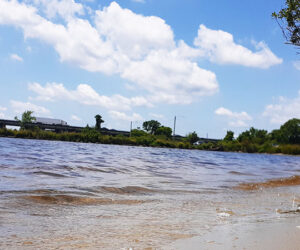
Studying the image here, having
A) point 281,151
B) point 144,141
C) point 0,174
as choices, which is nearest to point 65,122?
point 144,141

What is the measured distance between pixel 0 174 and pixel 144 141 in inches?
2728

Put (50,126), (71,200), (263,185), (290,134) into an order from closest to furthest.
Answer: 1. (71,200)
2. (263,185)
3. (50,126)
4. (290,134)

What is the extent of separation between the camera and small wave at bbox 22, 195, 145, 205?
204 inches

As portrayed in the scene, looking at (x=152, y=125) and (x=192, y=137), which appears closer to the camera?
(x=192, y=137)

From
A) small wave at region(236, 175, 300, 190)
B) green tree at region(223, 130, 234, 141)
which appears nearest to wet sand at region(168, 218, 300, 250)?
small wave at region(236, 175, 300, 190)

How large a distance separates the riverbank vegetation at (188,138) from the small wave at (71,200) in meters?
57.2

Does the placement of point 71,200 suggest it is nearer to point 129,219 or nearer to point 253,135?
point 129,219

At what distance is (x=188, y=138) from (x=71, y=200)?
264 ft

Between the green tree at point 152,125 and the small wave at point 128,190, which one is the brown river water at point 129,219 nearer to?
the small wave at point 128,190

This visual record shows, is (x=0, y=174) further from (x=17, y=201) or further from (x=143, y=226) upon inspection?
(x=143, y=226)

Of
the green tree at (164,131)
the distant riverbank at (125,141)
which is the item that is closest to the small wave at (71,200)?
the distant riverbank at (125,141)

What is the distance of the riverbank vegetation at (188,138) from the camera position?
204 ft

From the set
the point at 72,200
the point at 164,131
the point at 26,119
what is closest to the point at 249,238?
the point at 72,200

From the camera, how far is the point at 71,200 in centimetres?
538
